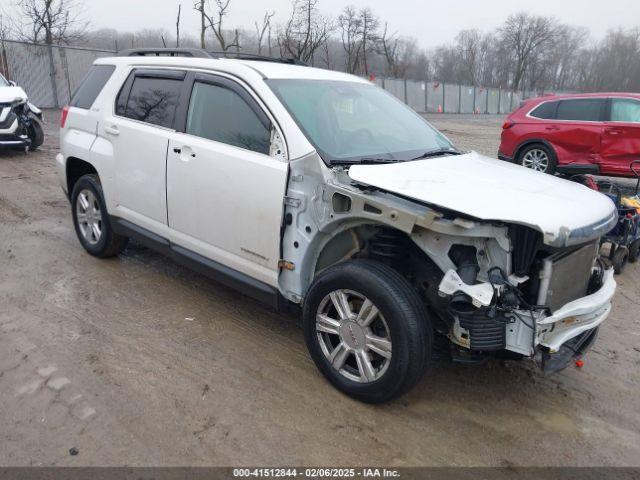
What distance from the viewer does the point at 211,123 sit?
392 cm

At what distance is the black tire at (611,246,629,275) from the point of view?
5.57 metres

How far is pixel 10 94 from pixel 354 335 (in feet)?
34.5

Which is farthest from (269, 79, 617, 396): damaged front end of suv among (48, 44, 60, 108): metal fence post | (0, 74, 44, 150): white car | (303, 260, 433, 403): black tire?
(48, 44, 60, 108): metal fence post

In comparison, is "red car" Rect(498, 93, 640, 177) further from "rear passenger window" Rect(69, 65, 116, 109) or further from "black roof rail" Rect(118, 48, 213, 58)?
"rear passenger window" Rect(69, 65, 116, 109)

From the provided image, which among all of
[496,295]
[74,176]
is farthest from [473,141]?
[496,295]

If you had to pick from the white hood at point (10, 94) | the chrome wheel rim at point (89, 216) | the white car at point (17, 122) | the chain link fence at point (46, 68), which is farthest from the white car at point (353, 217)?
the chain link fence at point (46, 68)

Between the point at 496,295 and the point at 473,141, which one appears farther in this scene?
the point at 473,141

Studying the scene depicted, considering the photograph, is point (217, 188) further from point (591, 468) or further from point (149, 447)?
point (591, 468)

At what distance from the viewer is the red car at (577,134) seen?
9438 millimetres

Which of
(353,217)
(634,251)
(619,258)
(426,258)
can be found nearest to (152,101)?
(353,217)

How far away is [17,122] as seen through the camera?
1055 centimetres

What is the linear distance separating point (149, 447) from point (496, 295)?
1944mm

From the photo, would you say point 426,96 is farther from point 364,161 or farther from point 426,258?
point 426,258

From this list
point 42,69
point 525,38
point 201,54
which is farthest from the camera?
point 525,38
